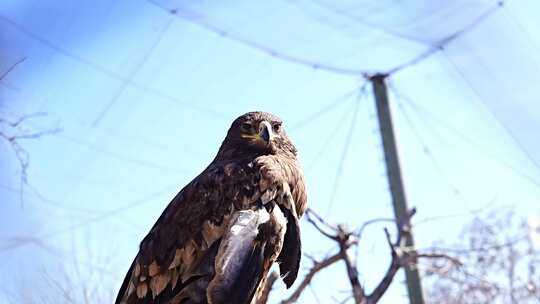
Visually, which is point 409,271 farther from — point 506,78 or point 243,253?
point 243,253

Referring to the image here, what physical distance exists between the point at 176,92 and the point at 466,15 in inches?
73.5

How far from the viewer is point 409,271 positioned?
18.3ft

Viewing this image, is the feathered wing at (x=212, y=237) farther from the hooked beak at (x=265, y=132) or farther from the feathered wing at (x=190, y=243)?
the hooked beak at (x=265, y=132)

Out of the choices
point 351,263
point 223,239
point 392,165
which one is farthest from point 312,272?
point 392,165

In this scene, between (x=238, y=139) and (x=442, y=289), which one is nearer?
(x=238, y=139)

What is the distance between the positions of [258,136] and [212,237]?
1.52ft

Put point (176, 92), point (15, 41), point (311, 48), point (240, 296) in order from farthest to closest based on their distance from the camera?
point (311, 48) → point (176, 92) → point (15, 41) → point (240, 296)

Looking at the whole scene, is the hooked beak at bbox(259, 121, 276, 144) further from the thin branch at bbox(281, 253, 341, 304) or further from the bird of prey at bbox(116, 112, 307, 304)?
the thin branch at bbox(281, 253, 341, 304)

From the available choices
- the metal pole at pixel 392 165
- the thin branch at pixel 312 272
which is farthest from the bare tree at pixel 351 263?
the metal pole at pixel 392 165

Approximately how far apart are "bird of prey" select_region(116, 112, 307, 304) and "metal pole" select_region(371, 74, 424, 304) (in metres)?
2.78

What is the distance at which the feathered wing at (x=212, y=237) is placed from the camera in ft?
8.70

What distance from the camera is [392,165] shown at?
597cm

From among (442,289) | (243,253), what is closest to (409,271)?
(442,289)

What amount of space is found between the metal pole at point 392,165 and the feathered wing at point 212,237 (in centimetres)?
280
